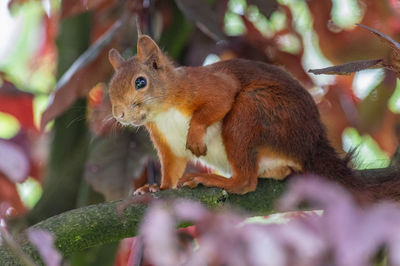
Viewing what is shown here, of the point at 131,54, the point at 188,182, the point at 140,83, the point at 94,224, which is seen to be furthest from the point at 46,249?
the point at 131,54

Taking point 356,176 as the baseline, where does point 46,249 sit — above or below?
above

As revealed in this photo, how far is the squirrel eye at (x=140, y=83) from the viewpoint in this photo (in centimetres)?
251

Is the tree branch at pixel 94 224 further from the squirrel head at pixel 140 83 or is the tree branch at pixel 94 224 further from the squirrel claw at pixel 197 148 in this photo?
the squirrel head at pixel 140 83

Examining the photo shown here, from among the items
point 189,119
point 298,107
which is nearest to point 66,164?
point 189,119

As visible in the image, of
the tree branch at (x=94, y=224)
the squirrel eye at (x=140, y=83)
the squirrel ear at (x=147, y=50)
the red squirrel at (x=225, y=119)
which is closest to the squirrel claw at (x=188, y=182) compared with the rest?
the red squirrel at (x=225, y=119)

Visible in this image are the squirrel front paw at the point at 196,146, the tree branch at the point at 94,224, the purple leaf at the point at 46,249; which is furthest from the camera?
the squirrel front paw at the point at 196,146

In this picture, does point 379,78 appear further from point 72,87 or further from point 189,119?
point 72,87

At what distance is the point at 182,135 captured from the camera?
2.58 meters

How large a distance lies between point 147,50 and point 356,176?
0.94 metres

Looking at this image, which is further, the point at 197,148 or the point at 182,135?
the point at 182,135

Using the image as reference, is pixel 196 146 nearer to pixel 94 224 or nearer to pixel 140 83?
pixel 140 83

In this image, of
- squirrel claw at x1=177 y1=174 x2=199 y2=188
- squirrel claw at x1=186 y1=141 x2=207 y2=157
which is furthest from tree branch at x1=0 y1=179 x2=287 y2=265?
squirrel claw at x1=186 y1=141 x2=207 y2=157

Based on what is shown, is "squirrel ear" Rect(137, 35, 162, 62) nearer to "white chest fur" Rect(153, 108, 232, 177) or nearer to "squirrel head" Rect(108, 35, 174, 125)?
"squirrel head" Rect(108, 35, 174, 125)

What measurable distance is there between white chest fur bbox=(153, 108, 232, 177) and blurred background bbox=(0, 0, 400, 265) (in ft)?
0.52
